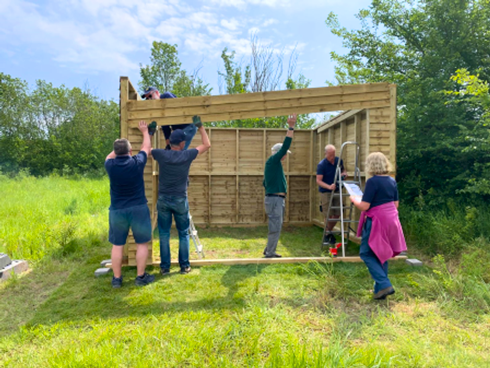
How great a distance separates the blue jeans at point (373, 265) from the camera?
3227 millimetres

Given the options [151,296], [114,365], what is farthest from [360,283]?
[114,365]

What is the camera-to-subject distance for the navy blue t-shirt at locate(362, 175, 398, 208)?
323 centimetres

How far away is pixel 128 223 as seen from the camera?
3639 millimetres

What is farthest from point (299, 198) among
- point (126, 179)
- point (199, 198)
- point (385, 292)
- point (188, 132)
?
point (126, 179)

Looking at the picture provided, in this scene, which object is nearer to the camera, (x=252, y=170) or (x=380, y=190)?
(x=380, y=190)

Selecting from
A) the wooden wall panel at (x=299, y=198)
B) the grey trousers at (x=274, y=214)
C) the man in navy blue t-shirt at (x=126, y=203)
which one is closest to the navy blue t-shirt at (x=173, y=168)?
the man in navy blue t-shirt at (x=126, y=203)

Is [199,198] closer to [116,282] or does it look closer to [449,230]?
[116,282]

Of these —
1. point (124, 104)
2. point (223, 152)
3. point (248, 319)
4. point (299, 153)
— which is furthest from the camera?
point (299, 153)

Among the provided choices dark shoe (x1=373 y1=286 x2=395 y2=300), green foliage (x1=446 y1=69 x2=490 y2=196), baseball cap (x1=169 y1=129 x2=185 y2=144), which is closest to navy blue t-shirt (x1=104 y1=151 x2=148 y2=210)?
baseball cap (x1=169 y1=129 x2=185 y2=144)

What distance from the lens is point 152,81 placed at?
20359 millimetres

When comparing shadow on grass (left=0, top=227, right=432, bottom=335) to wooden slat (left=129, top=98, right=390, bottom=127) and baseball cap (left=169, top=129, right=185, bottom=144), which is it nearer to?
baseball cap (left=169, top=129, right=185, bottom=144)

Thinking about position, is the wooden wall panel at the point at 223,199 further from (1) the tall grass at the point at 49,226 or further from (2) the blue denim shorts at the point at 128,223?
(2) the blue denim shorts at the point at 128,223

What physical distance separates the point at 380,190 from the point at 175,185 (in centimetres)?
245

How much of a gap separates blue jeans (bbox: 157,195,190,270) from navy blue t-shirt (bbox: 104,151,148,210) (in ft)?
1.24
